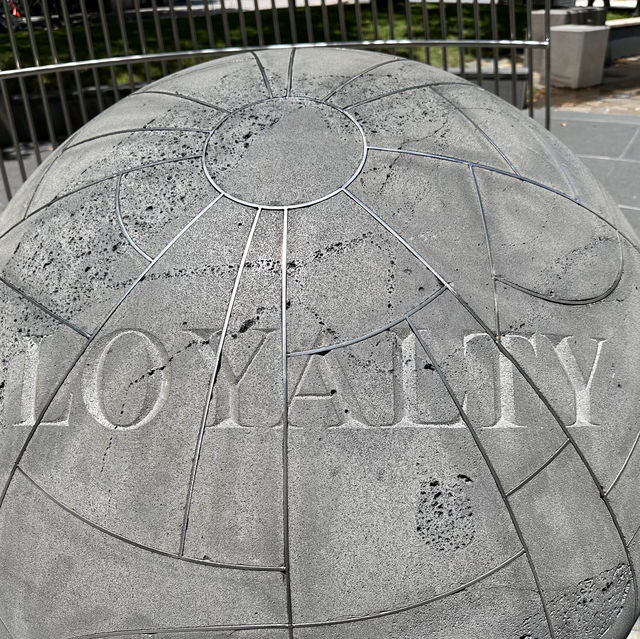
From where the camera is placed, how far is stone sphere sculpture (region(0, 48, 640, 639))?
265 cm

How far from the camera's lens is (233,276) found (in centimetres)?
275

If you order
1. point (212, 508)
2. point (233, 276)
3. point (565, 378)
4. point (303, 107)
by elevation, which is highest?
point (303, 107)

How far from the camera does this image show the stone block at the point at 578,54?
12523 millimetres

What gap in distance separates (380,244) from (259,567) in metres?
1.17

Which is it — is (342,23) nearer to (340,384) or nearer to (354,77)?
(354,77)

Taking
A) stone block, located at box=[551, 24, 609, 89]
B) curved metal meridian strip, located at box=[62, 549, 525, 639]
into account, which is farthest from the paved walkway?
curved metal meridian strip, located at box=[62, 549, 525, 639]

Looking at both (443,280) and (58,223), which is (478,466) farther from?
(58,223)

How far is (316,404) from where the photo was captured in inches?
104

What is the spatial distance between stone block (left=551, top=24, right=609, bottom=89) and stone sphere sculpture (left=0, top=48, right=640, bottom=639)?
423 inches

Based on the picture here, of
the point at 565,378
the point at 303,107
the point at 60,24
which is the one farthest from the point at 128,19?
the point at 565,378

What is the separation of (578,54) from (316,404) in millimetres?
11746

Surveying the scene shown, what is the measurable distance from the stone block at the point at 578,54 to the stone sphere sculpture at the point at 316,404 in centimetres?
1076

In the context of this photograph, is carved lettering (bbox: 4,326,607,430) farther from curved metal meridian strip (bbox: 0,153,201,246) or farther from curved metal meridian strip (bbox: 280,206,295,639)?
curved metal meridian strip (bbox: 0,153,201,246)

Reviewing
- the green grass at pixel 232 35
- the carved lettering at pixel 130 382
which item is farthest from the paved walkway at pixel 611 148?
the carved lettering at pixel 130 382
